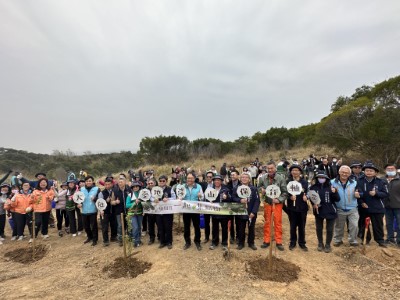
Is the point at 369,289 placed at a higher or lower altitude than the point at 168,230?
lower

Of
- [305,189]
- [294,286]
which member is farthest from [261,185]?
[294,286]

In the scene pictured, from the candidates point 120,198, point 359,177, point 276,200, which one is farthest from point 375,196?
point 120,198

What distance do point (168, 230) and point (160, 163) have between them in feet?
72.3

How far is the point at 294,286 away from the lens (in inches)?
189

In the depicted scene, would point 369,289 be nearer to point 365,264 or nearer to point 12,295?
point 365,264

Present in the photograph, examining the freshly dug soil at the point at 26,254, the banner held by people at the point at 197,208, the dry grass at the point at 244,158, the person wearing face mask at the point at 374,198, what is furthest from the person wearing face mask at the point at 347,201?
the dry grass at the point at 244,158

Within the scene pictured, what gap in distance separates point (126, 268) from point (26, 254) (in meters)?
3.57

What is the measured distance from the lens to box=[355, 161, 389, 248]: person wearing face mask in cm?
630

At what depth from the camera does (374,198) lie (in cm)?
637

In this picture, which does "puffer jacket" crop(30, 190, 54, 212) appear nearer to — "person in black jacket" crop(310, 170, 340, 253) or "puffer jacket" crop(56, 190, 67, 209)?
"puffer jacket" crop(56, 190, 67, 209)

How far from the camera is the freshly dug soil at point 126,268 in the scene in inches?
222

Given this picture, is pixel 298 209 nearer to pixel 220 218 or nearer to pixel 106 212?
pixel 220 218

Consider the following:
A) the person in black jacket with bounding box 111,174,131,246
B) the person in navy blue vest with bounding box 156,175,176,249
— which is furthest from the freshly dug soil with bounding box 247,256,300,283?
the person in black jacket with bounding box 111,174,131,246

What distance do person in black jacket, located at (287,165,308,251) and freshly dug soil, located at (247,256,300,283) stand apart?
1.00m
